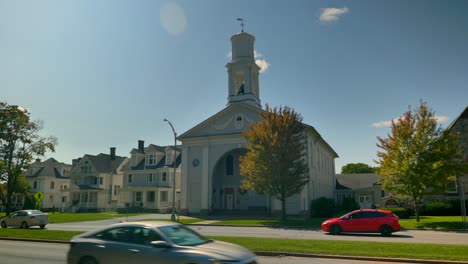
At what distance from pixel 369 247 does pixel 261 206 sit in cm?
2589

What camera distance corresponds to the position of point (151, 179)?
182ft

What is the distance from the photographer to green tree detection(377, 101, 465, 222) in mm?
25797

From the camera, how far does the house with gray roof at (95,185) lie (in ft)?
197

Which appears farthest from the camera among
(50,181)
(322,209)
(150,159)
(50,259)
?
(50,181)

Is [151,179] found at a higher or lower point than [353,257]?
higher

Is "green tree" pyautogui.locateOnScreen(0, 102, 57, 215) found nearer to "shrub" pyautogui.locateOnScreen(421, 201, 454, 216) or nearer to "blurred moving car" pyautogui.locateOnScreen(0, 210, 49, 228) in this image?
"blurred moving car" pyautogui.locateOnScreen(0, 210, 49, 228)

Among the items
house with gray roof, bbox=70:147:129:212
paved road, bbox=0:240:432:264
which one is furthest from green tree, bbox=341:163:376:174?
paved road, bbox=0:240:432:264

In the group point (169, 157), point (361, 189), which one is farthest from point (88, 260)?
point (361, 189)

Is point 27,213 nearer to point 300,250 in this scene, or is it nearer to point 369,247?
point 300,250

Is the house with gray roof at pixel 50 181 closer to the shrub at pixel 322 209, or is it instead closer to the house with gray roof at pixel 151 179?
the house with gray roof at pixel 151 179

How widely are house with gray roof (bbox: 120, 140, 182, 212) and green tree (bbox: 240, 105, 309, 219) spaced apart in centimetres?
2438

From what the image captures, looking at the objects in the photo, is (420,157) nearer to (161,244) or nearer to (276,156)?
(276,156)

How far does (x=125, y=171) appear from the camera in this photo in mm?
58094

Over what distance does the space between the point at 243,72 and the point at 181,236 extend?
35.6 meters
